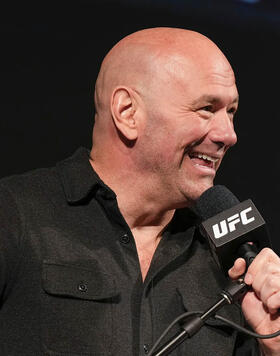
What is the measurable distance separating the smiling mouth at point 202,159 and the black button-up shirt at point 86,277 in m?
0.21

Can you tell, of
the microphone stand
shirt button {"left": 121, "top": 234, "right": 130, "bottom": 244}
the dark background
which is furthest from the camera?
the dark background

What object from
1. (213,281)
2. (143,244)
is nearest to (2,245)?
(143,244)

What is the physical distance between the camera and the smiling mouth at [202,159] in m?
2.06

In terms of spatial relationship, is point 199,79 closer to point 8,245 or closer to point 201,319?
point 8,245

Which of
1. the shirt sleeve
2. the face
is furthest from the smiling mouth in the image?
the shirt sleeve

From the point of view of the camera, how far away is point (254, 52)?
2.74 metres

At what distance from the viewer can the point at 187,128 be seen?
6.63 feet

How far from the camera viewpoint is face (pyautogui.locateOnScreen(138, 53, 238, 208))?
203 centimetres

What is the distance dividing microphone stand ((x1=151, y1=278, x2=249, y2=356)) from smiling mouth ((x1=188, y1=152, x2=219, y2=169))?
550 mm

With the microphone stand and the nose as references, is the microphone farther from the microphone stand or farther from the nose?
the nose

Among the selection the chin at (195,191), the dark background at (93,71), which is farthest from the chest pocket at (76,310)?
the dark background at (93,71)

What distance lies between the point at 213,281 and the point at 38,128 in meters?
0.77

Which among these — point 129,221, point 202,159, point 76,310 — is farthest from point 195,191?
point 76,310

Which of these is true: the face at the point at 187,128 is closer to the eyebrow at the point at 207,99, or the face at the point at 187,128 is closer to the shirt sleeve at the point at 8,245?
the eyebrow at the point at 207,99
